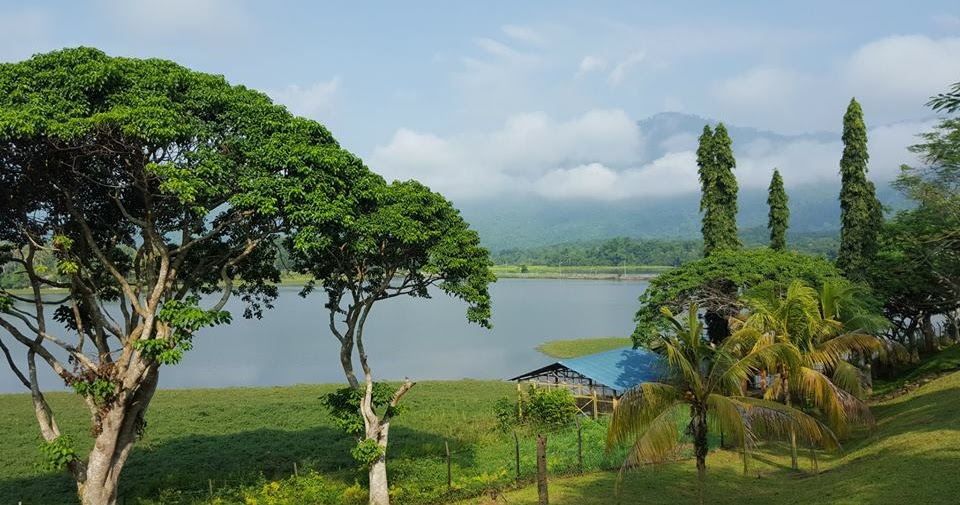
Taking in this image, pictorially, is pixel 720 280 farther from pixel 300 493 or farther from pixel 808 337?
pixel 300 493

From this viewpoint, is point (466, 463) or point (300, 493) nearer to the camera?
point (300, 493)

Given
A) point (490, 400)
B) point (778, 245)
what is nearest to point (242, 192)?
point (490, 400)

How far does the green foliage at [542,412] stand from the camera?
24.2 metres

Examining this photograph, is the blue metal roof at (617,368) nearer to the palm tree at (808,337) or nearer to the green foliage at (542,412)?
the green foliage at (542,412)

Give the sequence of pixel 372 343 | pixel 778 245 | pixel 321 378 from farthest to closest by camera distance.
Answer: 1. pixel 372 343
2. pixel 321 378
3. pixel 778 245

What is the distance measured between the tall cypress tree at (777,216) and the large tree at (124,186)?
31.0 m

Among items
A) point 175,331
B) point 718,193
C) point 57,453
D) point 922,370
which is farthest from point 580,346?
point 57,453

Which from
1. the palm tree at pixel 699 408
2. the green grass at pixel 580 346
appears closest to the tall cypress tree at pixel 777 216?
the green grass at pixel 580 346

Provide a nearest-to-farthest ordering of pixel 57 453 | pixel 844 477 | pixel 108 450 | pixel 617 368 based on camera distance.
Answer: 1. pixel 57 453
2. pixel 108 450
3. pixel 844 477
4. pixel 617 368

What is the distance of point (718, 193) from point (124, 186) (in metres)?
29.3

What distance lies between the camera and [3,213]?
1312 cm

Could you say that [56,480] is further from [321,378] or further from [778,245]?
[778,245]

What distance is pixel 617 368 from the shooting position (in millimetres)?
28594

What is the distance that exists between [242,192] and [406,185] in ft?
13.9
